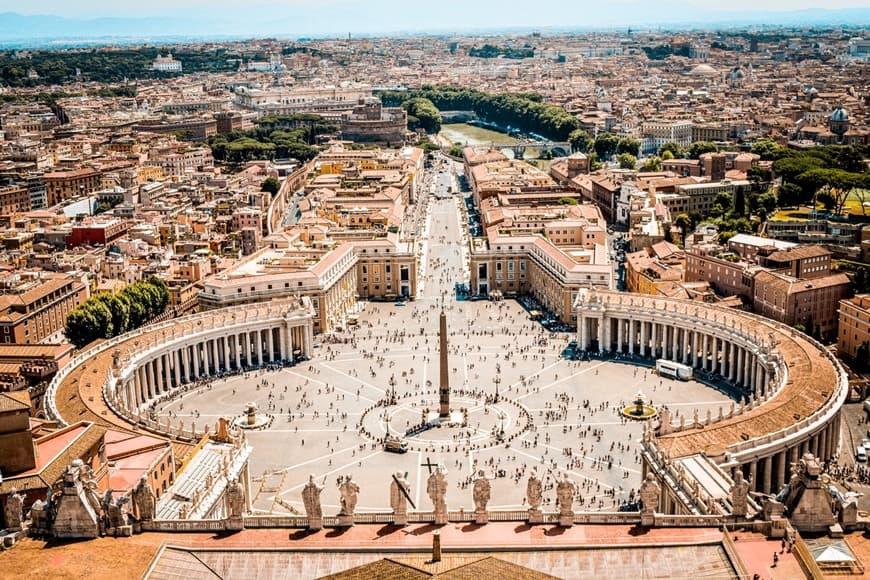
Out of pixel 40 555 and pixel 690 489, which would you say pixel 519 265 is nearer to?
pixel 690 489

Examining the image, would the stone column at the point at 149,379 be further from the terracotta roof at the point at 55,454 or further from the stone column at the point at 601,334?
the stone column at the point at 601,334

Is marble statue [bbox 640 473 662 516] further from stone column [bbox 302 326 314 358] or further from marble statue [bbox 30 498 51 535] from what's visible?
stone column [bbox 302 326 314 358]

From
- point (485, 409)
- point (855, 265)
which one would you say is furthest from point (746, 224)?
point (485, 409)

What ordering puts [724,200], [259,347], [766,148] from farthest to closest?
[766,148], [724,200], [259,347]

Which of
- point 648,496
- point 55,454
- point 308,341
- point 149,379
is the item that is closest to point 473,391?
point 308,341

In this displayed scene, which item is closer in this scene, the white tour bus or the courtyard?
the courtyard

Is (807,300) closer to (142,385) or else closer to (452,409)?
(452,409)

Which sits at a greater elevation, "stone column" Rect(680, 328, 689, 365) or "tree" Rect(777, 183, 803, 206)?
"tree" Rect(777, 183, 803, 206)

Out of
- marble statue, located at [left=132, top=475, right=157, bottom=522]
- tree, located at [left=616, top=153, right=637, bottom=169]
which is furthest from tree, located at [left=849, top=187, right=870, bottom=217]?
A: marble statue, located at [left=132, top=475, right=157, bottom=522]
